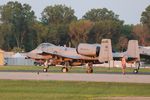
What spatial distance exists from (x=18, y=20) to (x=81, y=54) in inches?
4970

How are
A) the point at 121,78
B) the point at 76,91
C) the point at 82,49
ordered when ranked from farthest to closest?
1. the point at 82,49
2. the point at 121,78
3. the point at 76,91

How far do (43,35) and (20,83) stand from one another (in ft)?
448

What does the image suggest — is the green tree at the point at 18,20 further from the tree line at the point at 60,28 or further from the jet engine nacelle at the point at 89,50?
the jet engine nacelle at the point at 89,50

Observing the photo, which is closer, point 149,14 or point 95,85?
point 95,85

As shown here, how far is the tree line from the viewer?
6619 inches

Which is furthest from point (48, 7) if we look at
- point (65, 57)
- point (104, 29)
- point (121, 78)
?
point (121, 78)

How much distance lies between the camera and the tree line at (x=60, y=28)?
16812cm

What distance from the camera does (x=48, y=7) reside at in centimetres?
19338

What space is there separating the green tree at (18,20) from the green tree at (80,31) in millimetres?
17449

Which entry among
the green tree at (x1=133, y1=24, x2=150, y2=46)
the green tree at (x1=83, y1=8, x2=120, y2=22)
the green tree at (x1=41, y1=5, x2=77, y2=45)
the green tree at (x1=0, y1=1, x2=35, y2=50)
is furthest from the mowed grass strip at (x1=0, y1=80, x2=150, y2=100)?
the green tree at (x1=83, y1=8, x2=120, y2=22)

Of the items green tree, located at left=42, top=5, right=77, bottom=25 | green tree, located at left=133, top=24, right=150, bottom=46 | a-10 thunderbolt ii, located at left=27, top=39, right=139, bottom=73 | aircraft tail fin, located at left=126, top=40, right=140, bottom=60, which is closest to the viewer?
A: a-10 thunderbolt ii, located at left=27, top=39, right=139, bottom=73

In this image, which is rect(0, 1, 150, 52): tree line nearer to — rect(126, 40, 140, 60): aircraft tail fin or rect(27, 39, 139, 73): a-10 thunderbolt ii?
rect(27, 39, 139, 73): a-10 thunderbolt ii

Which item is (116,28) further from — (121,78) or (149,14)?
(121,78)

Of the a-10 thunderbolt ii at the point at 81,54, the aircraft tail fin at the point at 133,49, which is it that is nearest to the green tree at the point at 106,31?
the a-10 thunderbolt ii at the point at 81,54
